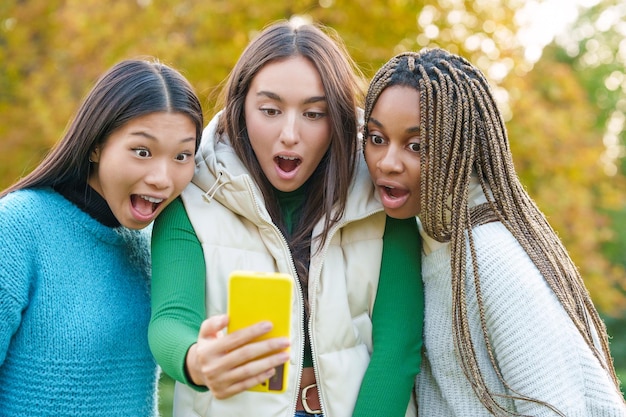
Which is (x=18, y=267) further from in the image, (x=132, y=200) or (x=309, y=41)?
(x=309, y=41)

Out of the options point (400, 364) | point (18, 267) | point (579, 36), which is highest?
point (579, 36)

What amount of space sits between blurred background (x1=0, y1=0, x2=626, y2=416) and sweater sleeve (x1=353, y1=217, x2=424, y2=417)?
130 inches

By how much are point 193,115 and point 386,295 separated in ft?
3.21

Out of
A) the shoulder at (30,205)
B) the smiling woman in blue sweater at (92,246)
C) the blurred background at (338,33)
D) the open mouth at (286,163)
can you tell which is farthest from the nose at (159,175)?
the blurred background at (338,33)

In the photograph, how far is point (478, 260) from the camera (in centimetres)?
258

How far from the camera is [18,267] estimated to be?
241cm

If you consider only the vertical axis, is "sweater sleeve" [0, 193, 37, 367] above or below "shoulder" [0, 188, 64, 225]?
below

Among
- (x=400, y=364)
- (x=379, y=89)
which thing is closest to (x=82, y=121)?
(x=379, y=89)

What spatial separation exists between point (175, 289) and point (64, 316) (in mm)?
427

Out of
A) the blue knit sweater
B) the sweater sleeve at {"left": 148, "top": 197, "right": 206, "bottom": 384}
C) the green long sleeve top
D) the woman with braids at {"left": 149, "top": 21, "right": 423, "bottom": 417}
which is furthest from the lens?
the woman with braids at {"left": 149, "top": 21, "right": 423, "bottom": 417}

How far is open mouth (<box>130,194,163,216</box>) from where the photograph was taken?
8.59 ft

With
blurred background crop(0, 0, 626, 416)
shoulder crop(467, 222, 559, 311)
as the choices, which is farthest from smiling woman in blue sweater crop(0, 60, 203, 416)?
blurred background crop(0, 0, 626, 416)

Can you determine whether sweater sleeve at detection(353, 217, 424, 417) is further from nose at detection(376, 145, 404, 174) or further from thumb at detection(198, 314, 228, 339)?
thumb at detection(198, 314, 228, 339)

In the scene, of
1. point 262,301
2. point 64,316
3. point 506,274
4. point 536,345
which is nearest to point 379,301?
point 506,274
